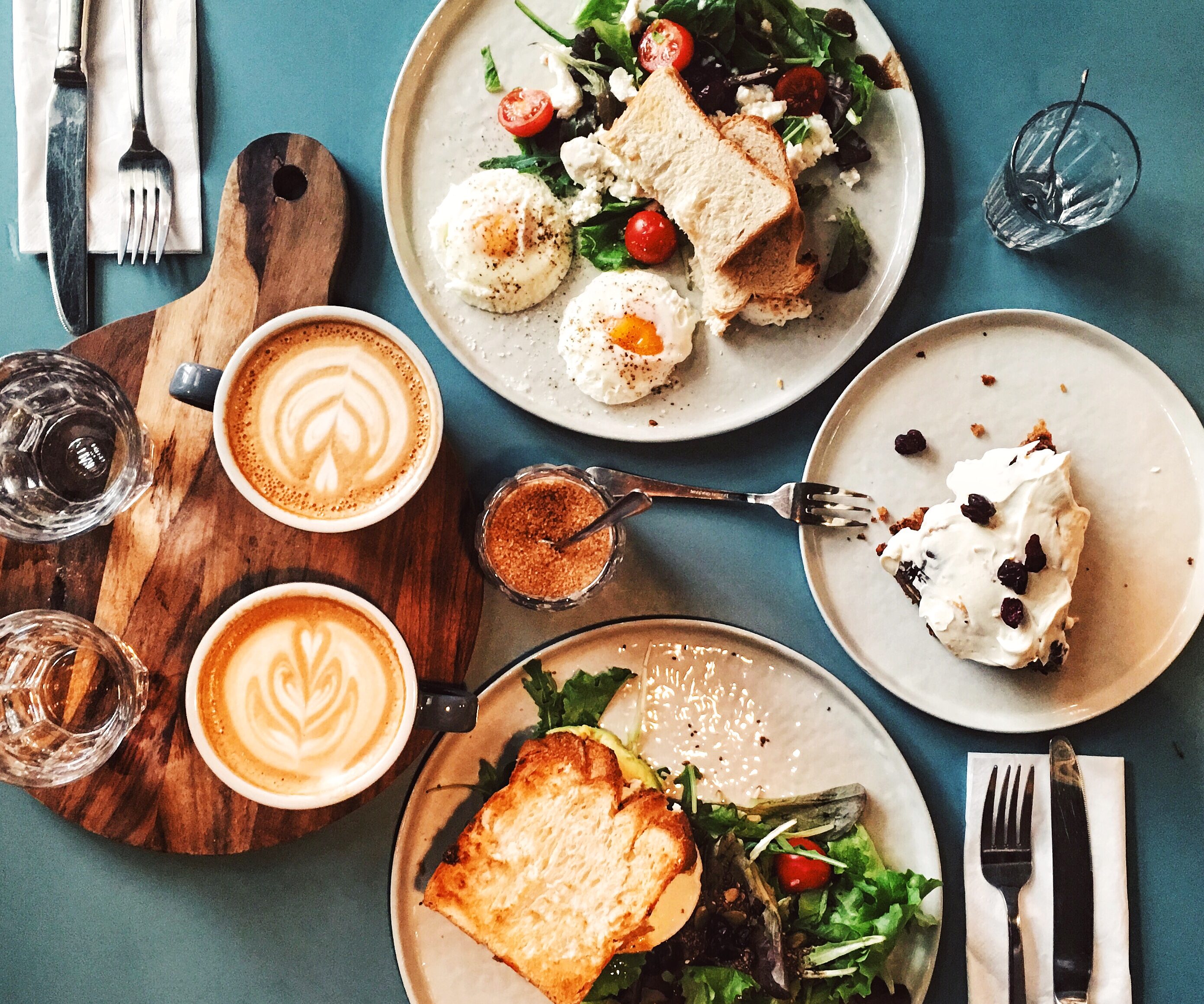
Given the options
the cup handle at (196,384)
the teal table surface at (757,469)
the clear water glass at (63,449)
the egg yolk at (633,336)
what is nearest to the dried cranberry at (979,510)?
the teal table surface at (757,469)

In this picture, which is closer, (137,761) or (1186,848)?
(137,761)

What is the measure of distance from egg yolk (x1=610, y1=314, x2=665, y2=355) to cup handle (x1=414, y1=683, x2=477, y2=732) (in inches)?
35.5

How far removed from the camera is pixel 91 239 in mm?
2115

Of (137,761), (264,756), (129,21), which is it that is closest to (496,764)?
(264,756)

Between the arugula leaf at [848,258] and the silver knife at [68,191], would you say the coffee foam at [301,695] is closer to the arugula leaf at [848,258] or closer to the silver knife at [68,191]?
the silver knife at [68,191]

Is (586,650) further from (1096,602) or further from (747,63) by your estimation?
(747,63)

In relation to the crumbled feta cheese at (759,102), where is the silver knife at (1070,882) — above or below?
below

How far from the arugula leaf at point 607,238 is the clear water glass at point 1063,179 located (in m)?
0.91

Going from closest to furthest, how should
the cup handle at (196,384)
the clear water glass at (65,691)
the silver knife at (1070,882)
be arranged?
the cup handle at (196,384), the clear water glass at (65,691), the silver knife at (1070,882)

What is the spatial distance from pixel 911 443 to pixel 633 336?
2.44 ft

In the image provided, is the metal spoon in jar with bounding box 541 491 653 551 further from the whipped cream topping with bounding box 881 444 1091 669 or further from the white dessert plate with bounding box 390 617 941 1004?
the whipped cream topping with bounding box 881 444 1091 669

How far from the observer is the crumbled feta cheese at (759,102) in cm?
201

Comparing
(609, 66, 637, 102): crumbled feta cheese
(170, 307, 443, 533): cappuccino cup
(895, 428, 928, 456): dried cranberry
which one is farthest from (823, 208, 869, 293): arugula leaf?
(170, 307, 443, 533): cappuccino cup

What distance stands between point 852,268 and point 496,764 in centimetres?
152
